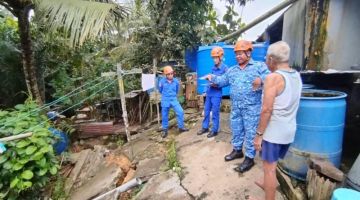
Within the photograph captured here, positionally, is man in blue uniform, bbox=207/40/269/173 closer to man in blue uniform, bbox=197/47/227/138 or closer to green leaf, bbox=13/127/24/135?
man in blue uniform, bbox=197/47/227/138

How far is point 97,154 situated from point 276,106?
12.2 feet

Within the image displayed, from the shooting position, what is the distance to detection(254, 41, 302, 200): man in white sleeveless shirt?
2.30m

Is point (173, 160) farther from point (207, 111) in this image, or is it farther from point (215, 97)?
point (215, 97)

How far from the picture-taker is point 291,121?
2.43m

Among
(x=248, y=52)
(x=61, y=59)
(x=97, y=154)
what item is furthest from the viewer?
(x=61, y=59)

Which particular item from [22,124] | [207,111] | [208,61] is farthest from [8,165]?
[208,61]

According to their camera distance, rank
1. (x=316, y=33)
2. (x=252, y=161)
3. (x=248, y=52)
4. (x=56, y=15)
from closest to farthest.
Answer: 1. (x=248, y=52)
2. (x=252, y=161)
3. (x=316, y=33)
4. (x=56, y=15)

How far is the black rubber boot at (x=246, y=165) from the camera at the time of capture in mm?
3330

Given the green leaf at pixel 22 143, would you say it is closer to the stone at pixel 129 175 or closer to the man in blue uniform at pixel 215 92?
the stone at pixel 129 175

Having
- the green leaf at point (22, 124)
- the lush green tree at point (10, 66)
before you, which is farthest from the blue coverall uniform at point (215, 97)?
the lush green tree at point (10, 66)

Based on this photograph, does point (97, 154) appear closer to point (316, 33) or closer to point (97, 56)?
point (316, 33)

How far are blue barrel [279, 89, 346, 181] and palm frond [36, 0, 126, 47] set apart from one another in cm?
315

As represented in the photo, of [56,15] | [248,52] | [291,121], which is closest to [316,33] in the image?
[248,52]

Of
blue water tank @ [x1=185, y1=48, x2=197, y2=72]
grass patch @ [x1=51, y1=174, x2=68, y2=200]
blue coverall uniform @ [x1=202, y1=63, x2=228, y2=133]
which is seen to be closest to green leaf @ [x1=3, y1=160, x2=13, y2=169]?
grass patch @ [x1=51, y1=174, x2=68, y2=200]
